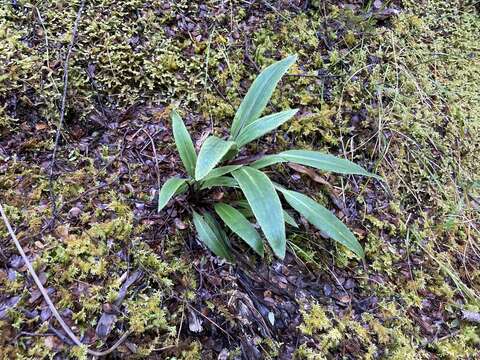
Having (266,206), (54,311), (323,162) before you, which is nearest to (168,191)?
(266,206)

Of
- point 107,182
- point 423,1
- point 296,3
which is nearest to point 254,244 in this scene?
point 107,182

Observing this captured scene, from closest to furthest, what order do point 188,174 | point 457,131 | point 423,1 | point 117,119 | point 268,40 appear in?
point 188,174 → point 117,119 → point 268,40 → point 457,131 → point 423,1

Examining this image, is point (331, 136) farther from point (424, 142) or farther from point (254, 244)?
point (254, 244)

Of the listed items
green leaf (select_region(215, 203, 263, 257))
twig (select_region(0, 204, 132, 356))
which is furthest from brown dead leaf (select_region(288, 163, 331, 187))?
twig (select_region(0, 204, 132, 356))

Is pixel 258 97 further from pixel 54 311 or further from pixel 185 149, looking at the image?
pixel 54 311

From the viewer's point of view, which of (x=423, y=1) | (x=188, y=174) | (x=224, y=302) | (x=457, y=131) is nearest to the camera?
(x=224, y=302)
